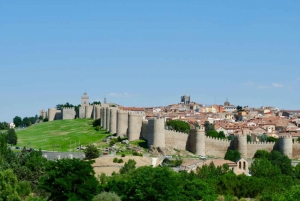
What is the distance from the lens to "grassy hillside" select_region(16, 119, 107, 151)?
68062 millimetres

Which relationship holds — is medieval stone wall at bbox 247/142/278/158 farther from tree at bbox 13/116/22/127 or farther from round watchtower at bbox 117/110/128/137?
tree at bbox 13/116/22/127

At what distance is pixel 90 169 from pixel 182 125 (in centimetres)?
4097

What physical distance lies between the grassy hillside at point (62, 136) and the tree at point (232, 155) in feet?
41.2

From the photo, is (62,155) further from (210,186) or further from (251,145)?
(210,186)

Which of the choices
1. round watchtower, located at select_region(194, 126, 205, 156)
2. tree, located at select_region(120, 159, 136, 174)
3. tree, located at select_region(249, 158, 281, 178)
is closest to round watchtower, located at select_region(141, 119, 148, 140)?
round watchtower, located at select_region(194, 126, 205, 156)

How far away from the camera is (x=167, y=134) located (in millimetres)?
61531

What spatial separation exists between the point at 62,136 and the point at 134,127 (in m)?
15.2

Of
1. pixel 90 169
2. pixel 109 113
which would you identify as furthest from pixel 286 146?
pixel 90 169

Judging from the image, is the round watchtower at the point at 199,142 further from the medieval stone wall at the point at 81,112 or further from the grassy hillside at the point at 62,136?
the medieval stone wall at the point at 81,112

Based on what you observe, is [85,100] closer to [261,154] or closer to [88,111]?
[88,111]

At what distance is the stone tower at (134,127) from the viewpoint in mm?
Result: 63031

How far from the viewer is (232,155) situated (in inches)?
2322

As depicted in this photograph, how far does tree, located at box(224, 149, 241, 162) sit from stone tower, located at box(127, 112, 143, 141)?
891cm

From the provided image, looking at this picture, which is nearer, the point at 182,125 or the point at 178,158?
the point at 178,158
